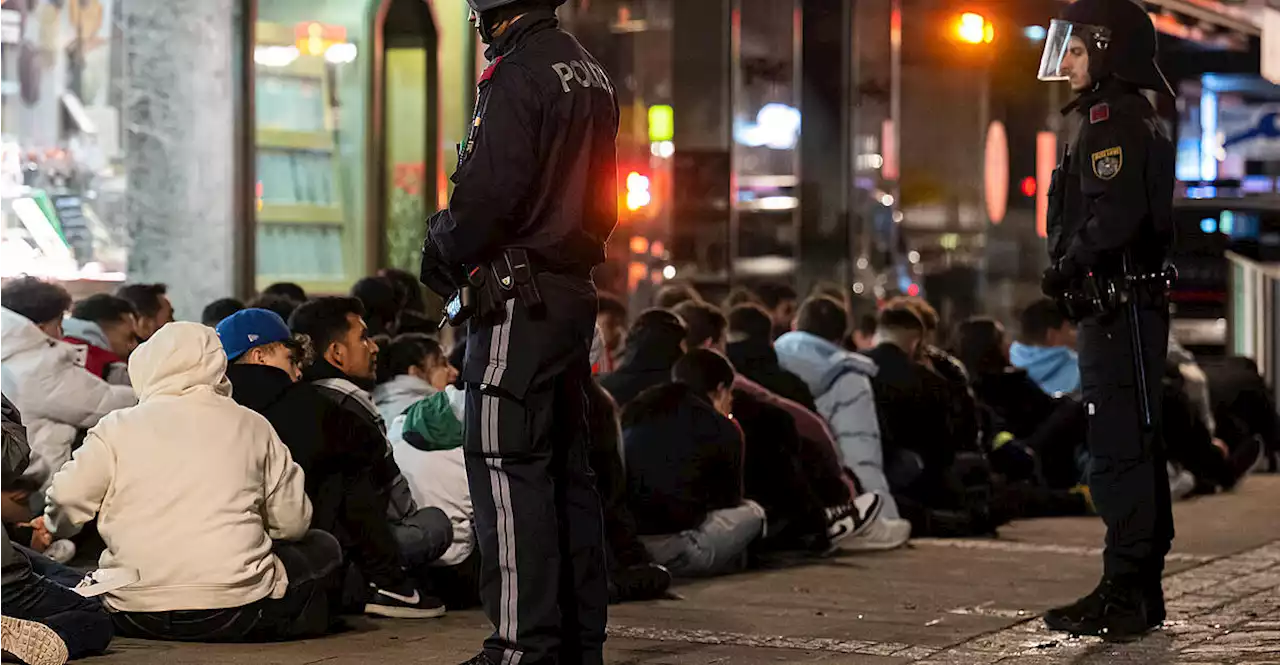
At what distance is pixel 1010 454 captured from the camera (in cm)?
1267

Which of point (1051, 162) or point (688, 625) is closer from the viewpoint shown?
point (688, 625)

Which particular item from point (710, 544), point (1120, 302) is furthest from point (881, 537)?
point (1120, 302)

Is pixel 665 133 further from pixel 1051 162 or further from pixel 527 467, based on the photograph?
pixel 527 467

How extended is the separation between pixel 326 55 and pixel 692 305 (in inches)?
157

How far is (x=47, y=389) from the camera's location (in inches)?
324

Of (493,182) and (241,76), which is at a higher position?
(241,76)

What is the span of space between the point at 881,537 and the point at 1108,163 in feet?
11.7

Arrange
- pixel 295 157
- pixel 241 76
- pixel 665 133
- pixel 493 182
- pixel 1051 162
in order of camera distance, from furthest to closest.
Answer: pixel 1051 162
pixel 665 133
pixel 295 157
pixel 241 76
pixel 493 182

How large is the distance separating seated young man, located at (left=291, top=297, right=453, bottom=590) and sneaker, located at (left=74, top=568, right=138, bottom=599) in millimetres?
1018

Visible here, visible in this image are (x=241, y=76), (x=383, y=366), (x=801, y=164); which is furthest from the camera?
(x=801, y=164)

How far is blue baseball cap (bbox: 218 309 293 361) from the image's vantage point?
7.16m

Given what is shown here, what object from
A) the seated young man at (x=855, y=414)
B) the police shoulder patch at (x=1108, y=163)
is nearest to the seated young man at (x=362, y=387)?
the police shoulder patch at (x=1108, y=163)

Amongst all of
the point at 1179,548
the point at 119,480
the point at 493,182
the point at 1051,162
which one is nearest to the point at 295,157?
the point at 1179,548

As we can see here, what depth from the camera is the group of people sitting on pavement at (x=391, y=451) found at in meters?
6.49
